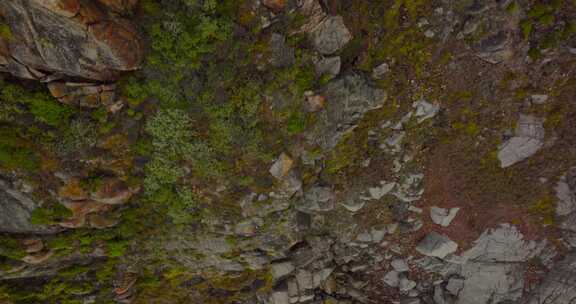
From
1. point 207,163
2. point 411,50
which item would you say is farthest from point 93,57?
point 411,50

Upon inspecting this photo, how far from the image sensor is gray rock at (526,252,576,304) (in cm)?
1191

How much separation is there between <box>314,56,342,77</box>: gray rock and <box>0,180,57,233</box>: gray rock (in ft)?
34.8

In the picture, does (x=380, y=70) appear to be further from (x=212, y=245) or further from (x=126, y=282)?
(x=126, y=282)

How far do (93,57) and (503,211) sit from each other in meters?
15.1

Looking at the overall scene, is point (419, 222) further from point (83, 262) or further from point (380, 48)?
point (83, 262)

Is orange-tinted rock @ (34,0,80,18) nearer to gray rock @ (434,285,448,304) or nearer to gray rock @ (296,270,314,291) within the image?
gray rock @ (296,270,314,291)

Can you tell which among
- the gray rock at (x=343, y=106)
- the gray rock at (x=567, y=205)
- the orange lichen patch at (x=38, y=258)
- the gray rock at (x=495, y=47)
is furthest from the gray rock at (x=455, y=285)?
the orange lichen patch at (x=38, y=258)

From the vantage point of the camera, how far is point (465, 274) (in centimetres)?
1259

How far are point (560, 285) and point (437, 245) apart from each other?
16.7ft

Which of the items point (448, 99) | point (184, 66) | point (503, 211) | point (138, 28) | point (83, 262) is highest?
point (138, 28)

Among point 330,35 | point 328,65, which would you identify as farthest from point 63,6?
point 328,65

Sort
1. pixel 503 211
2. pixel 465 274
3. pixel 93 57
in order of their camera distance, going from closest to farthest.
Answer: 1. pixel 93 57
2. pixel 503 211
3. pixel 465 274

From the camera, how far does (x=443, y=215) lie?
12.0m

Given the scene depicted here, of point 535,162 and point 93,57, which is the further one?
point 535,162
